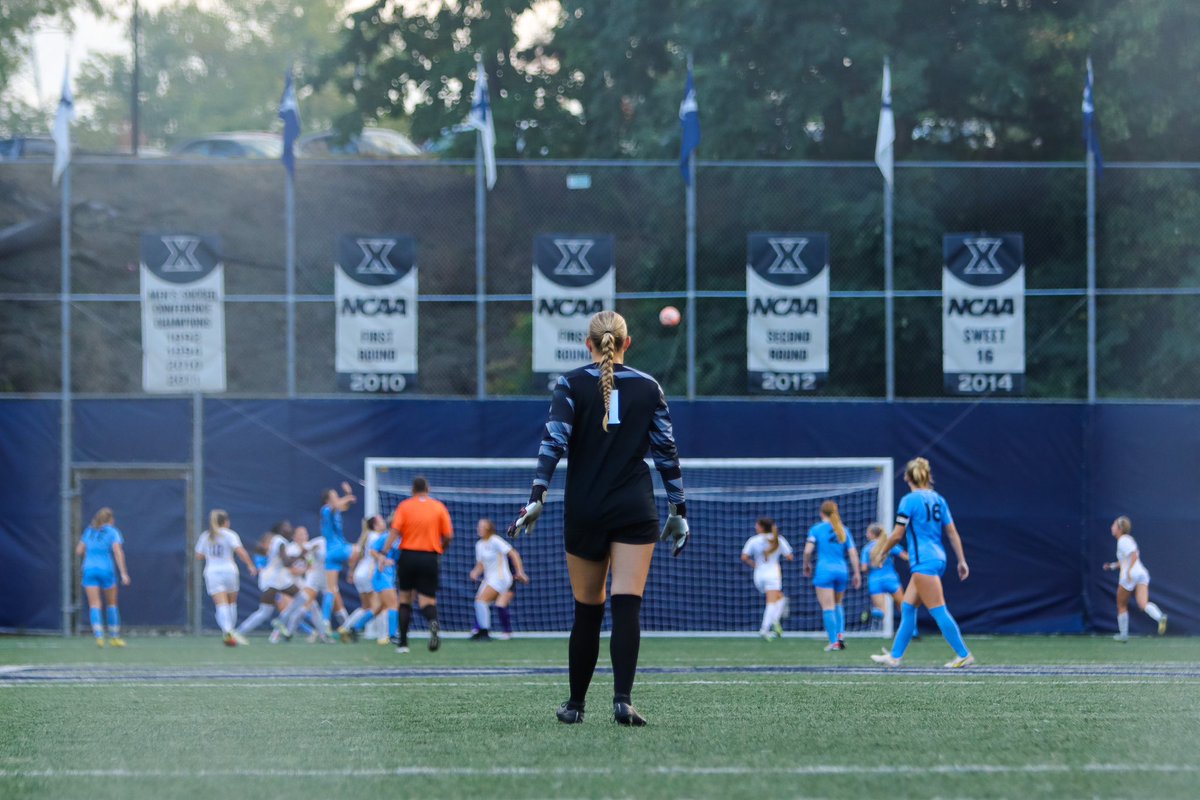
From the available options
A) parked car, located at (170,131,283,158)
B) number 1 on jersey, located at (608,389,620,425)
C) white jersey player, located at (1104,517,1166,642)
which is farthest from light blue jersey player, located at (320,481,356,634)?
parked car, located at (170,131,283,158)

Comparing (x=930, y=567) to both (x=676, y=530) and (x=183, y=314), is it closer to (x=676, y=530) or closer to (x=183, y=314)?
(x=676, y=530)

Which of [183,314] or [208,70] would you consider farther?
[208,70]

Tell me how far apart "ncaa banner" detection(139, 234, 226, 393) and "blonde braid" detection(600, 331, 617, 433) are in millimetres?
15940

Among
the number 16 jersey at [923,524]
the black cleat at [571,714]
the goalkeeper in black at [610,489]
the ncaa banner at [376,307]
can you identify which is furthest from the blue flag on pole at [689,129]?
the black cleat at [571,714]

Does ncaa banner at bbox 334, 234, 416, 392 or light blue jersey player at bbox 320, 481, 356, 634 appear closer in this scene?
light blue jersey player at bbox 320, 481, 356, 634

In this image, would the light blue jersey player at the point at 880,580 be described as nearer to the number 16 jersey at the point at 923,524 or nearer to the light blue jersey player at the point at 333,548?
the number 16 jersey at the point at 923,524

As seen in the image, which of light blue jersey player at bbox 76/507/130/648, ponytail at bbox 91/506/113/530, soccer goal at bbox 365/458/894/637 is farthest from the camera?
soccer goal at bbox 365/458/894/637

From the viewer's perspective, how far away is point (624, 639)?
792cm

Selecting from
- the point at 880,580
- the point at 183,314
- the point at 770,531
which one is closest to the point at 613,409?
the point at 770,531

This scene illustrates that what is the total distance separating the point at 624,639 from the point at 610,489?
2.40ft

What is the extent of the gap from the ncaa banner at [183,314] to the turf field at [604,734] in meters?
9.23

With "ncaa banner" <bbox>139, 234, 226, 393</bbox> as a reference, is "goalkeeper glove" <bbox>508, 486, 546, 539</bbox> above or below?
below

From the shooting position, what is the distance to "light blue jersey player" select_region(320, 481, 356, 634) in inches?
847

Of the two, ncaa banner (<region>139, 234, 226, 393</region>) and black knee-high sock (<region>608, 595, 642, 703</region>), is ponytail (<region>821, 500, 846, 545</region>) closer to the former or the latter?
ncaa banner (<region>139, 234, 226, 393</region>)
